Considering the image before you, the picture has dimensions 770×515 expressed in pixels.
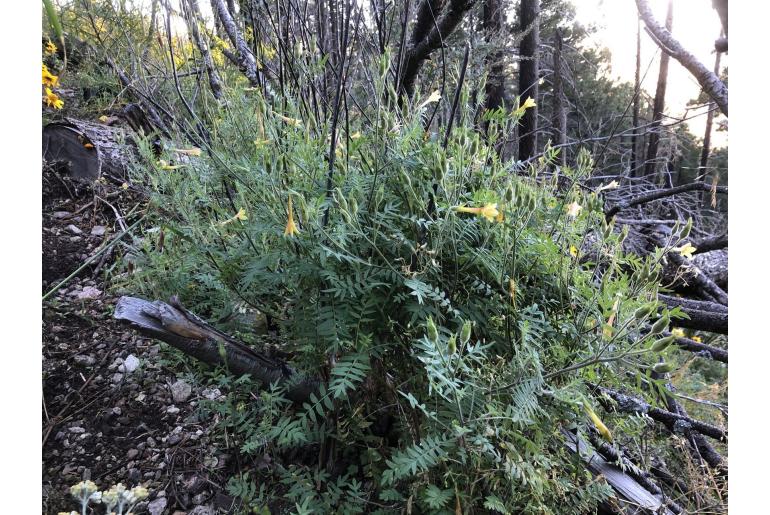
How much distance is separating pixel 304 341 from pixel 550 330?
0.52 m

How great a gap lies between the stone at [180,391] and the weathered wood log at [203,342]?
23.4 inches

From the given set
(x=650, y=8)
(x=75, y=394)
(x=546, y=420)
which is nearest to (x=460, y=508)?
(x=546, y=420)

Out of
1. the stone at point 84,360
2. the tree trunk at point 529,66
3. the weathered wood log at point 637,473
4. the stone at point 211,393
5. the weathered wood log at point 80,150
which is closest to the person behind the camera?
the weathered wood log at point 637,473

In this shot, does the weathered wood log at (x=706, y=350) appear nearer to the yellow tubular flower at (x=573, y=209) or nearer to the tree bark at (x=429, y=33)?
the yellow tubular flower at (x=573, y=209)

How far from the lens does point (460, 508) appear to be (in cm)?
92

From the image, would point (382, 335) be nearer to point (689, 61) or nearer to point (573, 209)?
point (573, 209)

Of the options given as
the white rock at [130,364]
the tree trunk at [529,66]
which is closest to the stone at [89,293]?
the white rock at [130,364]

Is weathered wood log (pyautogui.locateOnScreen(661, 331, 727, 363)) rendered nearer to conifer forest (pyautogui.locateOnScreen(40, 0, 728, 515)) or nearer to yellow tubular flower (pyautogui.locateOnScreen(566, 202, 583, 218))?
conifer forest (pyautogui.locateOnScreen(40, 0, 728, 515))

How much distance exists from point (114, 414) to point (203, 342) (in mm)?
750

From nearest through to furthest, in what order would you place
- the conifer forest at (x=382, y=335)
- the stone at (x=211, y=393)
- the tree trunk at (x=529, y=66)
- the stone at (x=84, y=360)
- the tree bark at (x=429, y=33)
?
the conifer forest at (x=382, y=335), the stone at (x=211, y=393), the stone at (x=84, y=360), the tree bark at (x=429, y=33), the tree trunk at (x=529, y=66)

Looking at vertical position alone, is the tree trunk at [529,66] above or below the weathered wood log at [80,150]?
above

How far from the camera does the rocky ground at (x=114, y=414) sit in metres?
1.39

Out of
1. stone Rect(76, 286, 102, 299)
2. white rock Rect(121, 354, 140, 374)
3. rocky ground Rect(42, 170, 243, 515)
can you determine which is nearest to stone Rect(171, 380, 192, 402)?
rocky ground Rect(42, 170, 243, 515)

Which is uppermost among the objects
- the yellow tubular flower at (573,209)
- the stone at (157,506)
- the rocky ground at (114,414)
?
the yellow tubular flower at (573,209)
